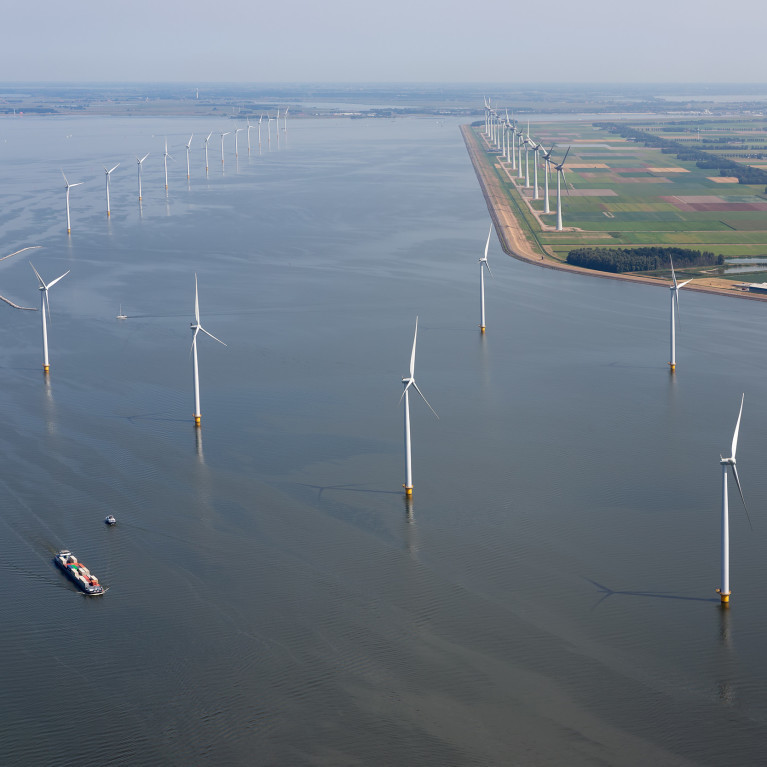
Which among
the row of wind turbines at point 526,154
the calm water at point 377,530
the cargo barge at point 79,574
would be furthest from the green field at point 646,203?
the cargo barge at point 79,574

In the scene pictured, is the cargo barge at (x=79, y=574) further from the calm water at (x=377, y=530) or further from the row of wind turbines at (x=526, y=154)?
the row of wind turbines at (x=526, y=154)

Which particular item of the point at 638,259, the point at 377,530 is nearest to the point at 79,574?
the point at 377,530

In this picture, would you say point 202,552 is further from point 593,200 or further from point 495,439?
point 593,200

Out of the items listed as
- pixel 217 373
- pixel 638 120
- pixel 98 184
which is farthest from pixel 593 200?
pixel 638 120

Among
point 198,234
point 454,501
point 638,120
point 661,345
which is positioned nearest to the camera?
point 454,501

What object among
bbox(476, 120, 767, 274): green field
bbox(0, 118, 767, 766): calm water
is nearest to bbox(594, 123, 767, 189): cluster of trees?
bbox(476, 120, 767, 274): green field

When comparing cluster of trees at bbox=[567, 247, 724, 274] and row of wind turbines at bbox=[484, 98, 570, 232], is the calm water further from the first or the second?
row of wind turbines at bbox=[484, 98, 570, 232]
